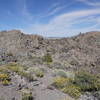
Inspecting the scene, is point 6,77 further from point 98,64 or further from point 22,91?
point 98,64

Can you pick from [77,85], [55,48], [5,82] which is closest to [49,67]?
[77,85]

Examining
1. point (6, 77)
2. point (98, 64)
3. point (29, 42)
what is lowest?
point (98, 64)

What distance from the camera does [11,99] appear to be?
325 inches

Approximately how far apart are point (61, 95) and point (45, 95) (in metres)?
0.89

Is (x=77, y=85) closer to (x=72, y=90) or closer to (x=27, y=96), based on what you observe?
(x=72, y=90)

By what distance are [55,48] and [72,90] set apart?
16.9 meters

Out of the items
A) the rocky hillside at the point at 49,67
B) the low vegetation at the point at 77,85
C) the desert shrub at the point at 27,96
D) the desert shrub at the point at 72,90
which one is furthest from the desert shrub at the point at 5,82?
the desert shrub at the point at 72,90

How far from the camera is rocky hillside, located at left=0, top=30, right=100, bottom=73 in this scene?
860 inches

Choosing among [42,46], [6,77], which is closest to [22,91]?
[6,77]

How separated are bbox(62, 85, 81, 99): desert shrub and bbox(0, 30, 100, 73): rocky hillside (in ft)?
35.0

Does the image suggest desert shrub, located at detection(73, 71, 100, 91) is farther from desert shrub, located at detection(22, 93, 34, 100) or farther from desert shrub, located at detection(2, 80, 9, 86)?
desert shrub, located at detection(2, 80, 9, 86)

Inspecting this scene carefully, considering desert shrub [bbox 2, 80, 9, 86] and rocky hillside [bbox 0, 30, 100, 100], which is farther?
desert shrub [bbox 2, 80, 9, 86]

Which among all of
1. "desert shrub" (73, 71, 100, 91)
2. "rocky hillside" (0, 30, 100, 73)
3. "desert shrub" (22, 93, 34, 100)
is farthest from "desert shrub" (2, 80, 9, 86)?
"rocky hillside" (0, 30, 100, 73)

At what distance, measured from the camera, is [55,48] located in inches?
1037
